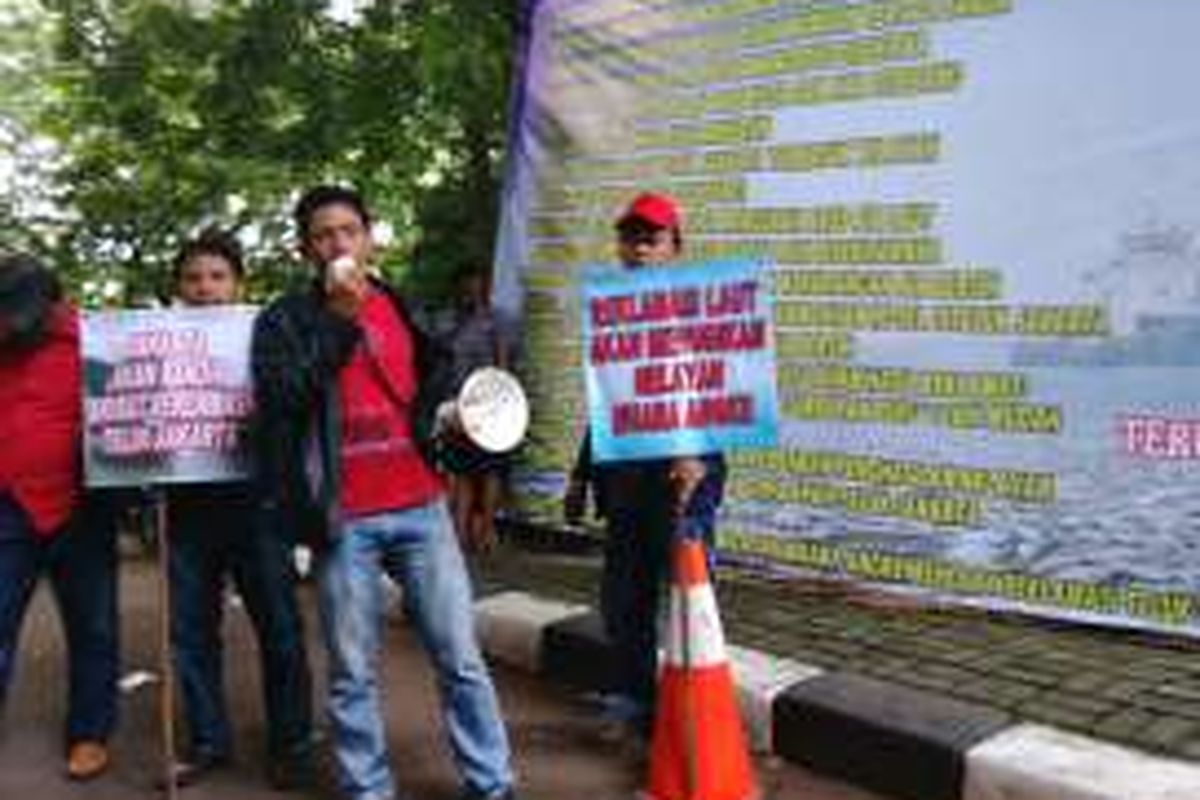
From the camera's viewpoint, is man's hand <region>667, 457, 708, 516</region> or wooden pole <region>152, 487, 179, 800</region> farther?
wooden pole <region>152, 487, 179, 800</region>

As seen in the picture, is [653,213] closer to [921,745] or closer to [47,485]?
[921,745]

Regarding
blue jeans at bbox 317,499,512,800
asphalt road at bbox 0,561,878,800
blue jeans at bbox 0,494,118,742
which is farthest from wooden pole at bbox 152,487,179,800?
blue jeans at bbox 317,499,512,800

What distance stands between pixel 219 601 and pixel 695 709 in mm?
1746

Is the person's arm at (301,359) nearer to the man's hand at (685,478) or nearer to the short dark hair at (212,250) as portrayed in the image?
the short dark hair at (212,250)

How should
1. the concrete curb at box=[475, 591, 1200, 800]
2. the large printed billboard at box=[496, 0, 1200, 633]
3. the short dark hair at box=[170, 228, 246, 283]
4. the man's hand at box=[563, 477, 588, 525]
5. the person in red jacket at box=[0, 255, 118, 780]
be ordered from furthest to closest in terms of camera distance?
the large printed billboard at box=[496, 0, 1200, 633]
the man's hand at box=[563, 477, 588, 525]
the short dark hair at box=[170, 228, 246, 283]
the person in red jacket at box=[0, 255, 118, 780]
the concrete curb at box=[475, 591, 1200, 800]

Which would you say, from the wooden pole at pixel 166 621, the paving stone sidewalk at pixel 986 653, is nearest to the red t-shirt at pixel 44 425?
the wooden pole at pixel 166 621

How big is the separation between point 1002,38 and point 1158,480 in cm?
182

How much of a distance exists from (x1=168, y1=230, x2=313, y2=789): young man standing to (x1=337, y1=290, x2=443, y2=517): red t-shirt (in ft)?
2.34

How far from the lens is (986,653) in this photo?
6.23m

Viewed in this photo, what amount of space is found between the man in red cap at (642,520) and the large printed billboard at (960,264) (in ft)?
5.45

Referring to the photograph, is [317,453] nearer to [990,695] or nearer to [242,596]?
[242,596]

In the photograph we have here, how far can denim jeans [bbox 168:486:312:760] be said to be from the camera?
555 cm

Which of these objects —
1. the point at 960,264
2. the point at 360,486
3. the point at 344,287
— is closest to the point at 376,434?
the point at 360,486

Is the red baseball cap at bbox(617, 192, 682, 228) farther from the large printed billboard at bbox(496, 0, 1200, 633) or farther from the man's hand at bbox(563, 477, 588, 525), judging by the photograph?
the large printed billboard at bbox(496, 0, 1200, 633)
